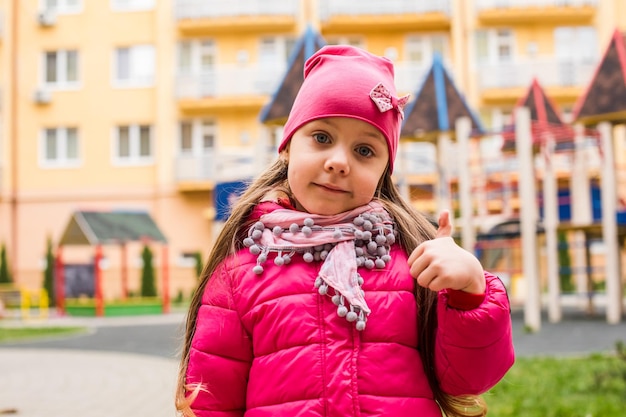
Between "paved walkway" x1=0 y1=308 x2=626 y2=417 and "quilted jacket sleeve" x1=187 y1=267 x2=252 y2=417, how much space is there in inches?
164

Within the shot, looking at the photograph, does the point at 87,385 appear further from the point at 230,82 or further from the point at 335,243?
the point at 230,82

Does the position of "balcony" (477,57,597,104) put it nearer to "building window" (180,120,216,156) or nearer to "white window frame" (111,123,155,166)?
"building window" (180,120,216,156)

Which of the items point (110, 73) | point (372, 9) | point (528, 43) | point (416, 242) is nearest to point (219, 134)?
point (110, 73)

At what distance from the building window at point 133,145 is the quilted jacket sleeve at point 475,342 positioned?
27915mm

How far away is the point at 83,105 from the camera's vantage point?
96.7ft

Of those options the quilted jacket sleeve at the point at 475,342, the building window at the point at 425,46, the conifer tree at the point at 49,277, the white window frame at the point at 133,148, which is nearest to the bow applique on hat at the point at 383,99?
the quilted jacket sleeve at the point at 475,342

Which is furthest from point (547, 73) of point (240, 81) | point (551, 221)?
point (551, 221)

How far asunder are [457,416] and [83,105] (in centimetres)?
2893

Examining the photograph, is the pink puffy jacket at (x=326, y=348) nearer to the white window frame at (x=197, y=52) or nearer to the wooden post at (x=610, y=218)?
the wooden post at (x=610, y=218)

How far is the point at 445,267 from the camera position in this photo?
6.07ft

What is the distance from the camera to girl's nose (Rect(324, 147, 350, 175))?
1.99m

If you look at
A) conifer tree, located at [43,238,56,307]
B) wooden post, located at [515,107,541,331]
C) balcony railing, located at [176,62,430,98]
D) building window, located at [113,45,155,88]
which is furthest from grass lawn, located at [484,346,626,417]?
building window, located at [113,45,155,88]

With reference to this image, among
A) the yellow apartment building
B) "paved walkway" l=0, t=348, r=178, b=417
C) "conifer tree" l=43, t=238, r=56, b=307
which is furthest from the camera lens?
the yellow apartment building

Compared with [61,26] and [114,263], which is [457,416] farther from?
[61,26]
